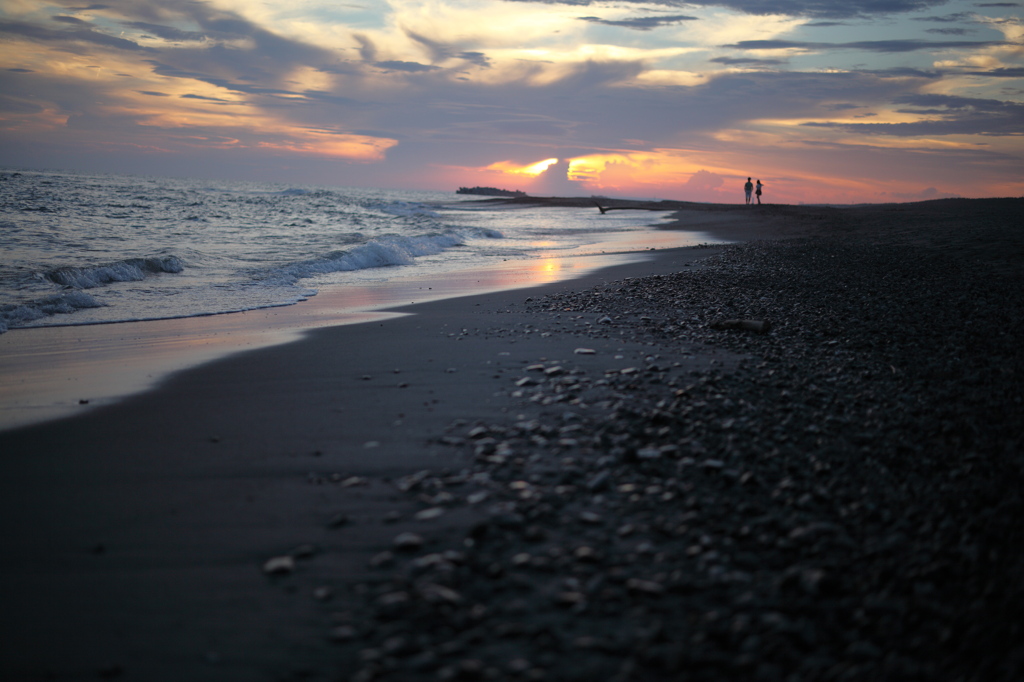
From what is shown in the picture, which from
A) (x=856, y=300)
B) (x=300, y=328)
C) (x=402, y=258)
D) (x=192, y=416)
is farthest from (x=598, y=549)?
(x=402, y=258)

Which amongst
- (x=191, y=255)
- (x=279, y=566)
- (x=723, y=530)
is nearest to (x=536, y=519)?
(x=723, y=530)

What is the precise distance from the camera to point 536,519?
3338mm

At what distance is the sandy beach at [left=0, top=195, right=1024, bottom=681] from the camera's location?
7.88ft

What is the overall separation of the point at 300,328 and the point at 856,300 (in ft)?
28.7

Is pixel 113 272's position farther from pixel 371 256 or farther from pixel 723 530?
pixel 723 530

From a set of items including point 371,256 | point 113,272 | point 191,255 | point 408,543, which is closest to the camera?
point 408,543

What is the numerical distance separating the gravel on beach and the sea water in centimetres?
848

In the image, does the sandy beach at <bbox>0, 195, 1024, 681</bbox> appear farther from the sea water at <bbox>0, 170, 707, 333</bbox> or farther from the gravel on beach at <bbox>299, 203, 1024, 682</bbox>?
the sea water at <bbox>0, 170, 707, 333</bbox>

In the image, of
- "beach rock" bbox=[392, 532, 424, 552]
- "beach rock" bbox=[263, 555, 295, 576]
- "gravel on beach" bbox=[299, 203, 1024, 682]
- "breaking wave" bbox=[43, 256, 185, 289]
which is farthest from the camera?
"breaking wave" bbox=[43, 256, 185, 289]

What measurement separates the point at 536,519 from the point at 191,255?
677 inches

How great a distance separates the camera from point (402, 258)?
2002 centimetres

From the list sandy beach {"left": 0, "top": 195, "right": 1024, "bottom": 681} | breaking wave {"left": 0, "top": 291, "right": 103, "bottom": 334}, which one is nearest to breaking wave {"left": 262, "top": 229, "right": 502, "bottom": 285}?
breaking wave {"left": 0, "top": 291, "right": 103, "bottom": 334}

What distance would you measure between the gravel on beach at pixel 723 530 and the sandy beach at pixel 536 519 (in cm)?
2

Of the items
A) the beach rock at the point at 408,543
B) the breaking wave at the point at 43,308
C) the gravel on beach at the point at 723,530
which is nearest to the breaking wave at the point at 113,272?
the breaking wave at the point at 43,308
